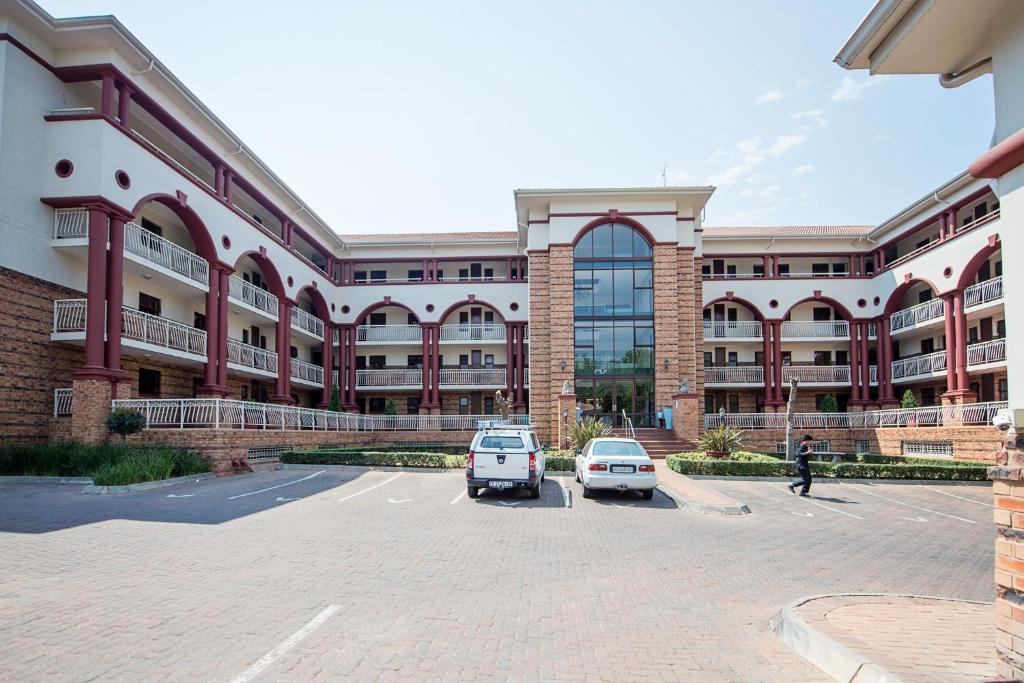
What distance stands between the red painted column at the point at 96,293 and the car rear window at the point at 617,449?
1392 centimetres

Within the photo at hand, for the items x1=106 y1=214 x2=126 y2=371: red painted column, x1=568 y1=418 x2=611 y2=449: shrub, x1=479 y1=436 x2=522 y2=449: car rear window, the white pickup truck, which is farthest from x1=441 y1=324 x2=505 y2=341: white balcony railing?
the white pickup truck

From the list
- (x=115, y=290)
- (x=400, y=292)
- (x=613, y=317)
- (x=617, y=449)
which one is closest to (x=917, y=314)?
(x=613, y=317)

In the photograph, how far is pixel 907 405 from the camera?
28.8 metres

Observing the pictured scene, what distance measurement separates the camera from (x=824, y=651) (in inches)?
206

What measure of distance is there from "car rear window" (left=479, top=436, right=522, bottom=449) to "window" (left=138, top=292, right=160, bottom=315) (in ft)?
47.3

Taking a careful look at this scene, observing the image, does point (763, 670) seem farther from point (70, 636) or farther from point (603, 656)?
point (70, 636)

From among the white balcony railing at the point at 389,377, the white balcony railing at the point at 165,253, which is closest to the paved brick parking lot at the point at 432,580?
the white balcony railing at the point at 165,253

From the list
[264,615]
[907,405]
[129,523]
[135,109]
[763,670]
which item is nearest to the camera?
[763,670]

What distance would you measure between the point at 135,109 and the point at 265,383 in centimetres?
1432

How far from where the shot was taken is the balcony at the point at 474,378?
36.5 meters

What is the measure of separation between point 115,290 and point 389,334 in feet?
61.5

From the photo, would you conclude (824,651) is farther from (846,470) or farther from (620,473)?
(846,470)

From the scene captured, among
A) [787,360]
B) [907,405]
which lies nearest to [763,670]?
[907,405]

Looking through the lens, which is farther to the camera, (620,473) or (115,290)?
(115,290)
